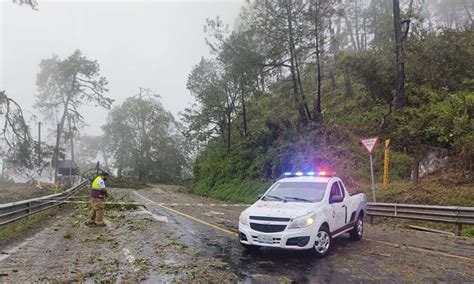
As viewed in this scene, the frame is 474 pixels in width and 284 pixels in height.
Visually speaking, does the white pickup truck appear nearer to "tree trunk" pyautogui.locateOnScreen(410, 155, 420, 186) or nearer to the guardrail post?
the guardrail post

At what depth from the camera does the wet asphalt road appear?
6.95 m

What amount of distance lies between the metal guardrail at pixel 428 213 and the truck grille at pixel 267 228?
6989 millimetres

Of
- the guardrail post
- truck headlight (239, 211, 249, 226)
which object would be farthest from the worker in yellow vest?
the guardrail post

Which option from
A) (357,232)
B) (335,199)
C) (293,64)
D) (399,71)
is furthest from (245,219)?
(293,64)

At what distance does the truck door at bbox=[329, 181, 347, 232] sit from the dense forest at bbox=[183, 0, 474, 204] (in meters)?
7.93

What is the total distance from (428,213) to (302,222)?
6.92m

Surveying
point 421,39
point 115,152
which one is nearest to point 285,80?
point 421,39

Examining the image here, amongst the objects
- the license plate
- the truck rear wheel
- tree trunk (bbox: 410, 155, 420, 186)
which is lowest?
the truck rear wheel

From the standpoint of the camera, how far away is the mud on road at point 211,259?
6926 millimetres

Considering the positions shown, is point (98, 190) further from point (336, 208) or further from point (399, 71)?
point (399, 71)

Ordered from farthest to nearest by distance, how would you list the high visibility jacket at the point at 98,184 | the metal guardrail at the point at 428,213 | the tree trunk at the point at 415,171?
the tree trunk at the point at 415,171 → the high visibility jacket at the point at 98,184 → the metal guardrail at the point at 428,213

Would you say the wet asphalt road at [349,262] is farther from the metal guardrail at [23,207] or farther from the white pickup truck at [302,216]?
the metal guardrail at [23,207]

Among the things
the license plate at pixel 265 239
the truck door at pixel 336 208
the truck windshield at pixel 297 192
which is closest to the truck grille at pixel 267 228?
the license plate at pixel 265 239

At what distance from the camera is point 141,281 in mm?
6520
